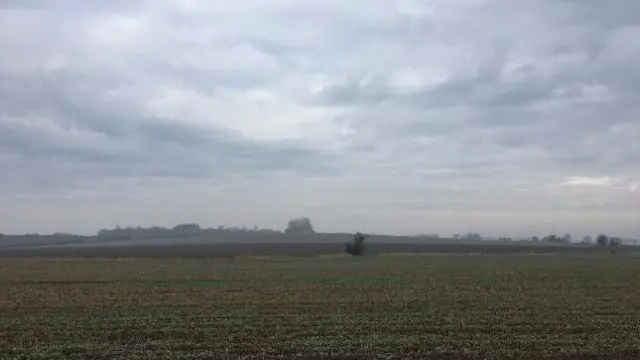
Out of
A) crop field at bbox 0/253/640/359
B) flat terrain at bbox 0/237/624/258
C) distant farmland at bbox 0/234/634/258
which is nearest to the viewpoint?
crop field at bbox 0/253/640/359

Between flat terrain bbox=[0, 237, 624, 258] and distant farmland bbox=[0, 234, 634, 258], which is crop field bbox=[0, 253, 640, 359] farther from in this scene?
distant farmland bbox=[0, 234, 634, 258]

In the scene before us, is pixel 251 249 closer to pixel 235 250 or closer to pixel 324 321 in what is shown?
pixel 235 250

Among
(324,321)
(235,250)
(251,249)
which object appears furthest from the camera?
(251,249)

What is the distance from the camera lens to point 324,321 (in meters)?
22.1

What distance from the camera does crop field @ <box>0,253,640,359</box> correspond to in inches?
680

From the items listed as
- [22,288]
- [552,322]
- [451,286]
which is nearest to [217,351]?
[552,322]

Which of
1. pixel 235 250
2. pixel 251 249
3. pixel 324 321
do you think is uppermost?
pixel 251 249

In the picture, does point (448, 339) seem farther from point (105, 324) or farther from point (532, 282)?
point (532, 282)

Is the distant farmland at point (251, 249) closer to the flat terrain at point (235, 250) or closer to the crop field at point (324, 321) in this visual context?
the flat terrain at point (235, 250)

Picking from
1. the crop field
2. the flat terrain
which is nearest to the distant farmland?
the flat terrain

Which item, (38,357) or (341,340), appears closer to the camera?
(38,357)

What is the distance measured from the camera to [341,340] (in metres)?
18.5

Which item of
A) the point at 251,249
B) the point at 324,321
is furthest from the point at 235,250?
the point at 324,321

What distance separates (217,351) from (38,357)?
4.22 metres
